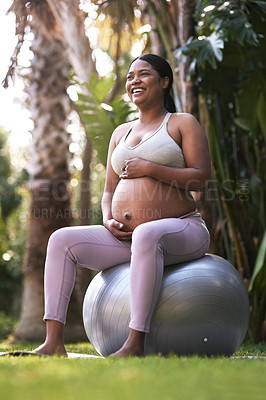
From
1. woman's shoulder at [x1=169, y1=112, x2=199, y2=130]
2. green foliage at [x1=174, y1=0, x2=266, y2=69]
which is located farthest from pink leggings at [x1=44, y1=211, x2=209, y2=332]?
green foliage at [x1=174, y1=0, x2=266, y2=69]

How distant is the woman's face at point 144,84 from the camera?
3.21m

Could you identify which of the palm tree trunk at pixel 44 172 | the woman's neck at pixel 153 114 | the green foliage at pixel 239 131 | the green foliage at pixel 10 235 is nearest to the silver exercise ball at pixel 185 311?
the woman's neck at pixel 153 114

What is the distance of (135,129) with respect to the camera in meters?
3.34

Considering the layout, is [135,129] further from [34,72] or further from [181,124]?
[34,72]

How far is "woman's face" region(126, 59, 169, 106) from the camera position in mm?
3215

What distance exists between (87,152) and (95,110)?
3.97 m

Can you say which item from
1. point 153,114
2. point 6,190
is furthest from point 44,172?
point 6,190

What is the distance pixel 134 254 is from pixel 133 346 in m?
0.43

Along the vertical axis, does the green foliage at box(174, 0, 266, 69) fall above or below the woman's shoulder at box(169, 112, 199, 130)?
above

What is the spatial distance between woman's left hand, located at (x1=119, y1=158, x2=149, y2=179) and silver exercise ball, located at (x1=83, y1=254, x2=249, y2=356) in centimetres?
51

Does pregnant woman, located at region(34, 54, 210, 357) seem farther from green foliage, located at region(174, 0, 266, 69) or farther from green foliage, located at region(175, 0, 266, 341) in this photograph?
green foliage, located at region(175, 0, 266, 341)

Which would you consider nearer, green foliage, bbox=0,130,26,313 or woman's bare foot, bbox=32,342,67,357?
woman's bare foot, bbox=32,342,67,357

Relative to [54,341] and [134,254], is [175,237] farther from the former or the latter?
[54,341]

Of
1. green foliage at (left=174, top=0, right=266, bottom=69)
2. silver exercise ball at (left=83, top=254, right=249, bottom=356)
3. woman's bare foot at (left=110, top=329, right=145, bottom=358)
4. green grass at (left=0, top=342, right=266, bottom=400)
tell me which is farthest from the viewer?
green foliage at (left=174, top=0, right=266, bottom=69)
